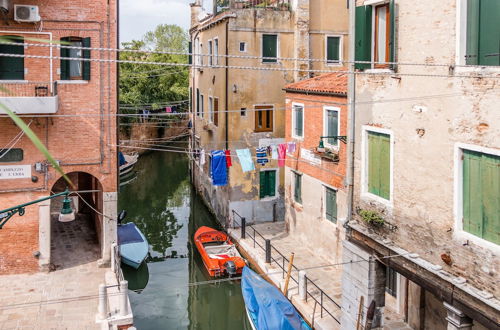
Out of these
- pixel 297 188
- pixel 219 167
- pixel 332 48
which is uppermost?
pixel 332 48

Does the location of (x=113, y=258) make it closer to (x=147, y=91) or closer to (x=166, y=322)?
(x=166, y=322)

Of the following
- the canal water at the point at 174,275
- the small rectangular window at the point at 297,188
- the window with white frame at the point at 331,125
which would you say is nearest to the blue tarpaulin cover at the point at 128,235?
the canal water at the point at 174,275

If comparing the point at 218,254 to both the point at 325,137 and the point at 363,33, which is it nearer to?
the point at 325,137

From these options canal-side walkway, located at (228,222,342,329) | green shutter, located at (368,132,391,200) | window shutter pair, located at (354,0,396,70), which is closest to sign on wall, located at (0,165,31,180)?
canal-side walkway, located at (228,222,342,329)

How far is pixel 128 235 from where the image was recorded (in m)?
23.8

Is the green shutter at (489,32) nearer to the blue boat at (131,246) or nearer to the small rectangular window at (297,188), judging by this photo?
the small rectangular window at (297,188)

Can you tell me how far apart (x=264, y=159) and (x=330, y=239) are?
19.2 ft

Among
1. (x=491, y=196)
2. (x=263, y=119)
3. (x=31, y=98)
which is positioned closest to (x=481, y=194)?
(x=491, y=196)

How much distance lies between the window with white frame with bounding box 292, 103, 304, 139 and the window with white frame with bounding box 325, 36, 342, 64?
5.54 meters

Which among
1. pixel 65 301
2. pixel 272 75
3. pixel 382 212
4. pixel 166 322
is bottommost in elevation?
pixel 166 322

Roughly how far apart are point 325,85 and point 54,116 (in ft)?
30.8

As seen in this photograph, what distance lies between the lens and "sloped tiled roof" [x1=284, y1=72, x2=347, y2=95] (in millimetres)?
18469

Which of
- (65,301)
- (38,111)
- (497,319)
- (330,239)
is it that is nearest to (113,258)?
(65,301)

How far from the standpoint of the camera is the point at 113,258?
17516mm
